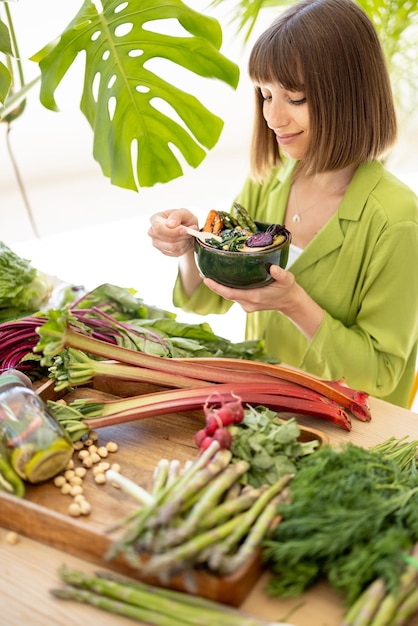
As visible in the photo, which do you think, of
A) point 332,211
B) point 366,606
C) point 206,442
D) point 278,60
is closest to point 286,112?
point 278,60

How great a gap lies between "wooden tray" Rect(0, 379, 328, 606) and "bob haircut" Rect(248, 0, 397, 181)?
763 millimetres

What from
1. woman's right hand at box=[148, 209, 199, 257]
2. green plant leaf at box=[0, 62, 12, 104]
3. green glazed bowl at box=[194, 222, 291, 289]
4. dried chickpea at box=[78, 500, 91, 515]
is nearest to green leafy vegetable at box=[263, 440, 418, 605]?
dried chickpea at box=[78, 500, 91, 515]

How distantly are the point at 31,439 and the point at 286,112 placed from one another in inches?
38.8

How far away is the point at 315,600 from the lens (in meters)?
1.12

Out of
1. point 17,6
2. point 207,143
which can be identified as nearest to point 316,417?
point 207,143

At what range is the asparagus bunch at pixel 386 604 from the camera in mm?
1023

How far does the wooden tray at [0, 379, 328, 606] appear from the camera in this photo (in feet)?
3.55

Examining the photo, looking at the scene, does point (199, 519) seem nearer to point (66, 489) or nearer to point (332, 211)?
point (66, 489)

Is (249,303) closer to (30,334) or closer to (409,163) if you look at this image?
(30,334)

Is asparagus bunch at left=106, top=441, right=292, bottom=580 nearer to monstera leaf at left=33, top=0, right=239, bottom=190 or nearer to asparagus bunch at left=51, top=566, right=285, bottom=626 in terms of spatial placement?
asparagus bunch at left=51, top=566, right=285, bottom=626

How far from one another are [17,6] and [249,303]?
130 inches

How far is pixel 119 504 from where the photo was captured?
127cm

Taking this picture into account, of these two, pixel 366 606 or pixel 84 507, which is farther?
pixel 84 507

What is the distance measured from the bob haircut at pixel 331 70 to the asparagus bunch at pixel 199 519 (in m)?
0.88
